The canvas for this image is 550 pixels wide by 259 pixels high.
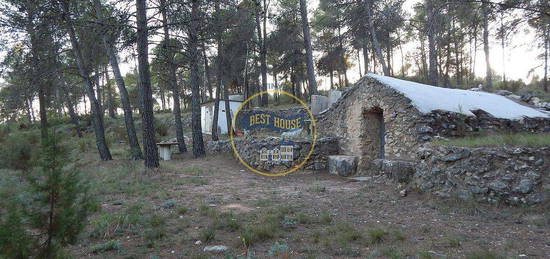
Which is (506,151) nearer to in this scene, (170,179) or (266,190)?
(266,190)

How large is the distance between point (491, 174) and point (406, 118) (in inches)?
114

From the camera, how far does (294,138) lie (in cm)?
1088

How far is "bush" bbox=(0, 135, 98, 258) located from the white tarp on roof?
7.60 metres

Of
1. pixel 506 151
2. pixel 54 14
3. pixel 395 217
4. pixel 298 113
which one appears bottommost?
pixel 395 217

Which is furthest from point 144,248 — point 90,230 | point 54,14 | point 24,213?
point 54,14

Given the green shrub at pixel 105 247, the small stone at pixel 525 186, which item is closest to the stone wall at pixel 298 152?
the small stone at pixel 525 186

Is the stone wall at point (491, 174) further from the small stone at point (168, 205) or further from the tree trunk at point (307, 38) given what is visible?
the tree trunk at point (307, 38)

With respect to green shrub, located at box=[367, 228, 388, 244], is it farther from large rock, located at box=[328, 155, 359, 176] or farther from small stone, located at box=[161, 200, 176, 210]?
large rock, located at box=[328, 155, 359, 176]

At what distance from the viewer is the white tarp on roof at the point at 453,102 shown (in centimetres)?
823

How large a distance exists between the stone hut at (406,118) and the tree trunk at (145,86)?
587 centimetres

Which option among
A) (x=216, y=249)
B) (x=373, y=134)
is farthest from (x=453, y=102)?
(x=216, y=249)

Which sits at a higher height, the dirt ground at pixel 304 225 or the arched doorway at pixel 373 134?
the arched doorway at pixel 373 134

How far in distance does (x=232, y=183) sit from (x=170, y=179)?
1668 millimetres

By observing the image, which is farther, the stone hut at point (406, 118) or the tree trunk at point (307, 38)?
the tree trunk at point (307, 38)
